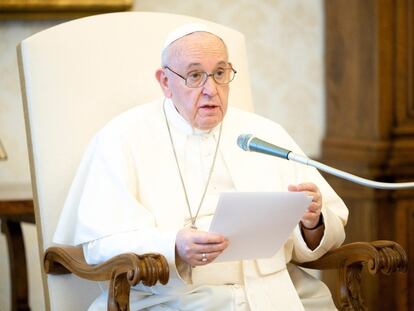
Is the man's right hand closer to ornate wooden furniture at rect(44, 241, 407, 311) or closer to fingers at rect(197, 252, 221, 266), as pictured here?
fingers at rect(197, 252, 221, 266)

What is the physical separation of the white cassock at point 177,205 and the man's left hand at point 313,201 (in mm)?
77

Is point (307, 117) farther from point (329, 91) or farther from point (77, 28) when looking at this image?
point (77, 28)

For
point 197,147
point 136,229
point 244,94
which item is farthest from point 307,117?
point 136,229

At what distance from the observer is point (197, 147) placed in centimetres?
337

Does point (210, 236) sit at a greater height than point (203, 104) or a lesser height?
lesser

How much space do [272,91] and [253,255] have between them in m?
2.29

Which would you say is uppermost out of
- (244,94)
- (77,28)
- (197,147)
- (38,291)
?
(77,28)

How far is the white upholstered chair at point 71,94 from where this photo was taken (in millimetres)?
3328

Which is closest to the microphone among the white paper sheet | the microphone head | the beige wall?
the microphone head

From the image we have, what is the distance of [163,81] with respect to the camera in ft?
10.9

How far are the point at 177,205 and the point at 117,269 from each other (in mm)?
462

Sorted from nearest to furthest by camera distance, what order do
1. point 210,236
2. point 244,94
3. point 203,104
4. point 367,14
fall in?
point 210,236 < point 203,104 < point 244,94 < point 367,14

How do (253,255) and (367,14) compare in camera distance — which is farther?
(367,14)

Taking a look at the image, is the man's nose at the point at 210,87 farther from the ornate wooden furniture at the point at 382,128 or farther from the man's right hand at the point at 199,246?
the ornate wooden furniture at the point at 382,128
